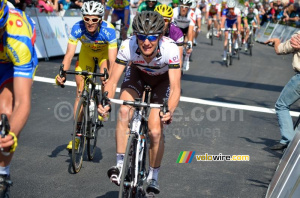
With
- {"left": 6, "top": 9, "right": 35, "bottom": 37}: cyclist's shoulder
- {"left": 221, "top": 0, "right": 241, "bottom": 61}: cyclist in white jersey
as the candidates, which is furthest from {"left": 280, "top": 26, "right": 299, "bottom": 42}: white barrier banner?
{"left": 6, "top": 9, "right": 35, "bottom": 37}: cyclist's shoulder

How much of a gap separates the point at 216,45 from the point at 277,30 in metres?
4.27

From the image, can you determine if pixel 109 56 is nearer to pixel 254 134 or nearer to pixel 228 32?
pixel 254 134

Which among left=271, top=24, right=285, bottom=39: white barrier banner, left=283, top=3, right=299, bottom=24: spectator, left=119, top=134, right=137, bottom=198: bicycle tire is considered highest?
left=119, top=134, right=137, bottom=198: bicycle tire

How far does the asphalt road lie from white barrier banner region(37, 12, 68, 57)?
1.09m

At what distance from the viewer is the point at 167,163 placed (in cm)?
866

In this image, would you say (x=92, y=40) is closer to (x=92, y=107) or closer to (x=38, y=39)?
(x=92, y=107)

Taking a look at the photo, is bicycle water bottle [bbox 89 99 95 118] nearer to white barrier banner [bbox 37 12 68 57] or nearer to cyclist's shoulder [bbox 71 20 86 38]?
cyclist's shoulder [bbox 71 20 86 38]

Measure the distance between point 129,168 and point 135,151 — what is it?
0.19m

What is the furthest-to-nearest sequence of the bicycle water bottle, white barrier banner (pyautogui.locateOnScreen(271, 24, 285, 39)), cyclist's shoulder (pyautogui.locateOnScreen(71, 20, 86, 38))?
white barrier banner (pyautogui.locateOnScreen(271, 24, 285, 39)) → cyclist's shoulder (pyautogui.locateOnScreen(71, 20, 86, 38)) → the bicycle water bottle

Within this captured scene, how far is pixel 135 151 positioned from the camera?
6.00 m

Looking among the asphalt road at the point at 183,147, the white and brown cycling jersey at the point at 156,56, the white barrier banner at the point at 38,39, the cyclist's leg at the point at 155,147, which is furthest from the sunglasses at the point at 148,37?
the white barrier banner at the point at 38,39

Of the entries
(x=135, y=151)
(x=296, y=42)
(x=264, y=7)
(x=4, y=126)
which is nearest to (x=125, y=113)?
(x=135, y=151)

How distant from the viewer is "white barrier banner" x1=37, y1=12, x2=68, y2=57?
1744cm

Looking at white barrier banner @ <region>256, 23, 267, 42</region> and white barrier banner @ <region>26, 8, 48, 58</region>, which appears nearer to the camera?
white barrier banner @ <region>26, 8, 48, 58</region>
